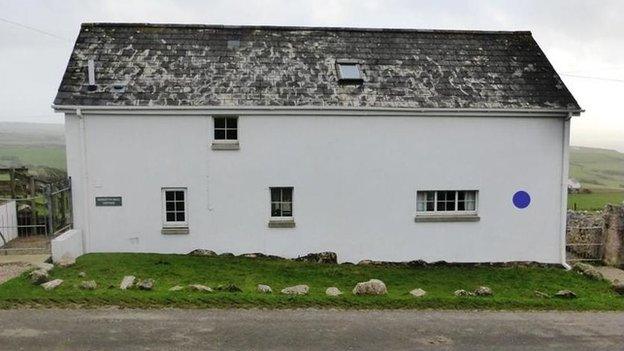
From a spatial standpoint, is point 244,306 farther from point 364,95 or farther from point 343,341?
point 364,95

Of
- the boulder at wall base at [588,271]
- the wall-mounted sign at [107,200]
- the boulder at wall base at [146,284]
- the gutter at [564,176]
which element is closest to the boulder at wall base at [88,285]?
the boulder at wall base at [146,284]

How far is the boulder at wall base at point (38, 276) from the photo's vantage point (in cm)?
1201

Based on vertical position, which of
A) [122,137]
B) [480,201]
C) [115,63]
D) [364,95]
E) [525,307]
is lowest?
[525,307]

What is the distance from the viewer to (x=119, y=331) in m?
9.53

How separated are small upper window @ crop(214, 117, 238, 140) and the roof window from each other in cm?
389

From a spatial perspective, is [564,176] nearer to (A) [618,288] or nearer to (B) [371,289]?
(A) [618,288]

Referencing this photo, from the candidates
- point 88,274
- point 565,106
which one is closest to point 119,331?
point 88,274

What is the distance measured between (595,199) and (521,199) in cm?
2071

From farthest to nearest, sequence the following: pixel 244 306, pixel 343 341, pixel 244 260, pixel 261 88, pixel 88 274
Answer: pixel 261 88 → pixel 244 260 → pixel 88 274 → pixel 244 306 → pixel 343 341

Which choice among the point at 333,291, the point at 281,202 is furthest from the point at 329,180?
the point at 333,291

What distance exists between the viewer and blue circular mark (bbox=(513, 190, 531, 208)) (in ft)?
55.4

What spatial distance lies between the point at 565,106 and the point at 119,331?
15.0 m

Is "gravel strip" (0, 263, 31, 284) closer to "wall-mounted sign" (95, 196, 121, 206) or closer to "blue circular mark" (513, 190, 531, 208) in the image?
"wall-mounted sign" (95, 196, 121, 206)

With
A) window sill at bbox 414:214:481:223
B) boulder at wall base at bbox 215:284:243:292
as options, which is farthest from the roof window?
boulder at wall base at bbox 215:284:243:292
